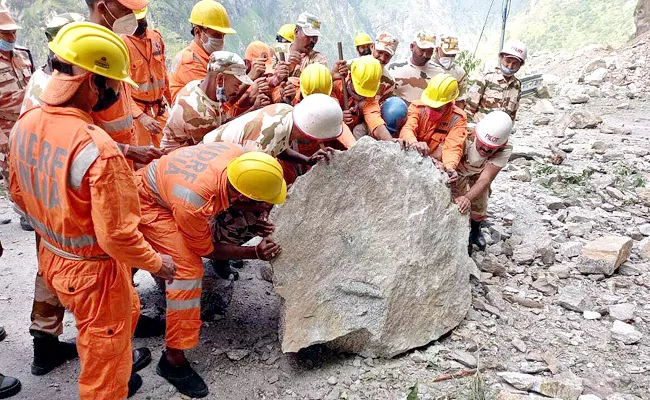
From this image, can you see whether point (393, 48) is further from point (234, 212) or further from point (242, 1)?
point (242, 1)

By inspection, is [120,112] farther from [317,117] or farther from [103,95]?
[317,117]

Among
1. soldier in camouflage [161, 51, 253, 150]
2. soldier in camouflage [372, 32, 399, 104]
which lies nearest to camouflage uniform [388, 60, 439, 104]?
soldier in camouflage [372, 32, 399, 104]

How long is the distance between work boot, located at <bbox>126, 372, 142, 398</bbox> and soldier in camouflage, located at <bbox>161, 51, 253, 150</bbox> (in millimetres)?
1471

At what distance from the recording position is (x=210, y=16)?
394cm

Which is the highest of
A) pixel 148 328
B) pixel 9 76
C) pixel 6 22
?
pixel 6 22

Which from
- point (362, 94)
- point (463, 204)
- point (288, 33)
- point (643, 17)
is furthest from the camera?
point (643, 17)

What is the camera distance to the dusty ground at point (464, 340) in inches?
112

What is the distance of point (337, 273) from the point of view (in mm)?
3117

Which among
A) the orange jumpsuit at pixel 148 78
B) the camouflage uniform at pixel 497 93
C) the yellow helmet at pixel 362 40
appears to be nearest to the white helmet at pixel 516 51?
the camouflage uniform at pixel 497 93

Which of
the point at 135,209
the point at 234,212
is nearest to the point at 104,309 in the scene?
the point at 135,209

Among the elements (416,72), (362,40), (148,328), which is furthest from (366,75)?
(148,328)

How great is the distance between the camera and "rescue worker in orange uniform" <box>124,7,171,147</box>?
383 cm

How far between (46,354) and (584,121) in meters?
8.68

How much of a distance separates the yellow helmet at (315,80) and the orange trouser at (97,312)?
2022 mm
